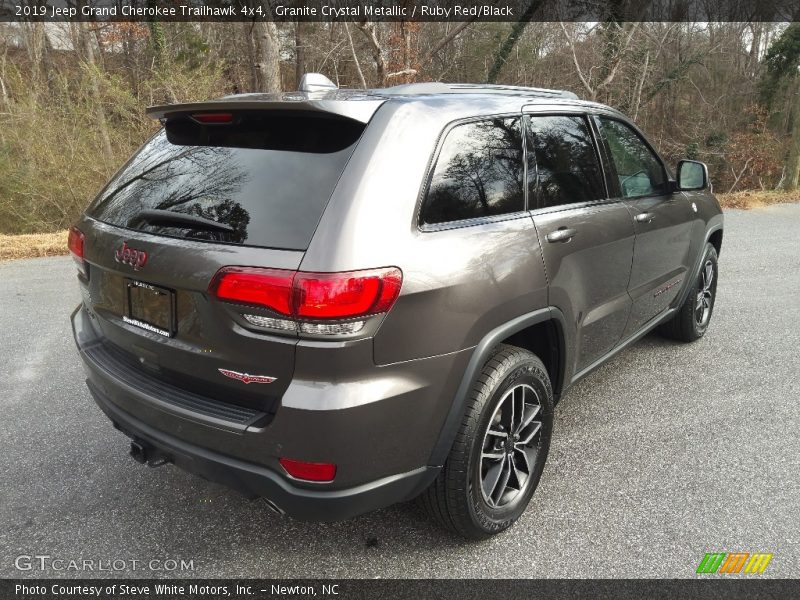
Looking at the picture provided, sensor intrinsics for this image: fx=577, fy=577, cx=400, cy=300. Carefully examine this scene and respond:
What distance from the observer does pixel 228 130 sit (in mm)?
2225

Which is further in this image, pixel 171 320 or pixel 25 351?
pixel 25 351

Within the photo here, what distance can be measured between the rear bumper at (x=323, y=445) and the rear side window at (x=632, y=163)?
1896 millimetres

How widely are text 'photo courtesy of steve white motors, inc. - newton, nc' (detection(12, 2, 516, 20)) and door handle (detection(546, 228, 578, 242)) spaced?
13.1 m

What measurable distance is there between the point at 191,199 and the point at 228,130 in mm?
327

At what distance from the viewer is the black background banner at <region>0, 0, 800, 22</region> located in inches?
693

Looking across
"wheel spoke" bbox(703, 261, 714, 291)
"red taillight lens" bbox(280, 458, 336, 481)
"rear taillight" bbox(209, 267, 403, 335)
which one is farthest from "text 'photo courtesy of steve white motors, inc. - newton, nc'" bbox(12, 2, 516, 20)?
"red taillight lens" bbox(280, 458, 336, 481)

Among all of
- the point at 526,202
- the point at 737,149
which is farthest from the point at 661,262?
the point at 737,149

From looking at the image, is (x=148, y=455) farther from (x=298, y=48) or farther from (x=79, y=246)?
(x=298, y=48)

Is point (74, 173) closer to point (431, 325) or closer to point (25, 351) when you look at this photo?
point (25, 351)

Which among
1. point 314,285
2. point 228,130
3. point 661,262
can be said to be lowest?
point 661,262

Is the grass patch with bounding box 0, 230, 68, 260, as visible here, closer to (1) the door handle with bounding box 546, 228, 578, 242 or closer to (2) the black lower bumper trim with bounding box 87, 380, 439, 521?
(2) the black lower bumper trim with bounding box 87, 380, 439, 521

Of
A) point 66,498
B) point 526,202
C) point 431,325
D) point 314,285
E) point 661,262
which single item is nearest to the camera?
point 314,285

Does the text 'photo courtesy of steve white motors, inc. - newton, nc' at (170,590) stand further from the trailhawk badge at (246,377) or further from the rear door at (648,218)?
the rear door at (648,218)

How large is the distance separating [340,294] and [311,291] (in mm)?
88
